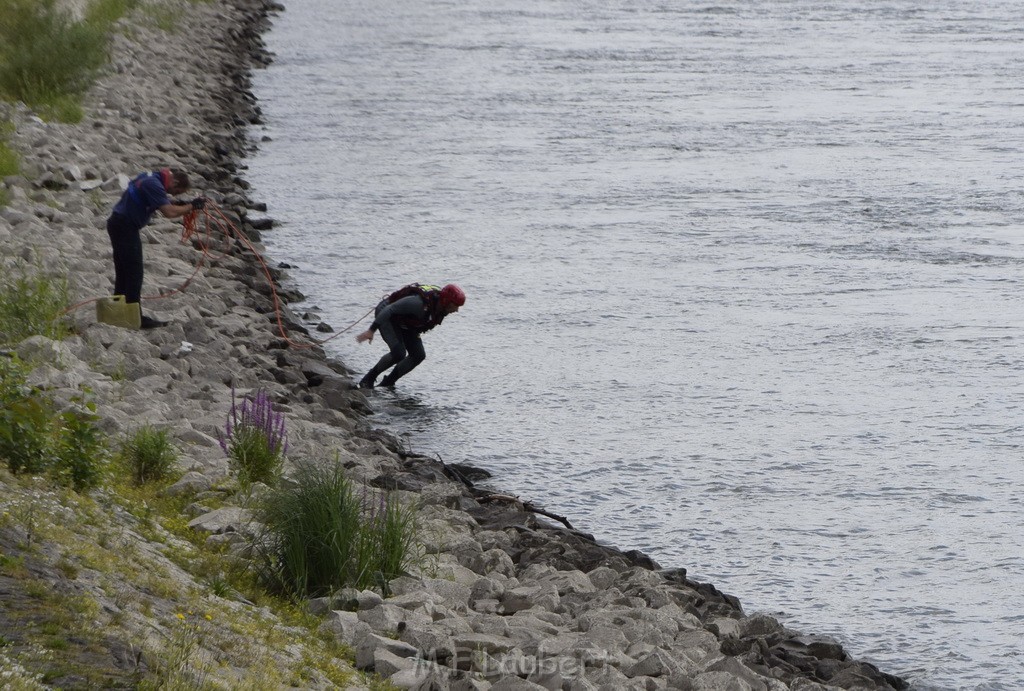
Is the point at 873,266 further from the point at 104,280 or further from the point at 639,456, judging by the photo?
the point at 104,280

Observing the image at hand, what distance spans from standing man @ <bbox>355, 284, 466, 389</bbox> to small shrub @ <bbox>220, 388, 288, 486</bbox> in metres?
4.53

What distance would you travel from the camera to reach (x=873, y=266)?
69.2 ft

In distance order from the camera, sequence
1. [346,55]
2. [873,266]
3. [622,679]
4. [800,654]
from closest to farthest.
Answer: [622,679]
[800,654]
[873,266]
[346,55]

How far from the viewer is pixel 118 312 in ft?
43.8

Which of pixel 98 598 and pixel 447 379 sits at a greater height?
pixel 98 598

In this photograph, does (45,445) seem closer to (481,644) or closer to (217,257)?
(481,644)

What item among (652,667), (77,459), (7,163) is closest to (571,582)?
(652,667)

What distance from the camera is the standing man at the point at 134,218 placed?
44.3ft

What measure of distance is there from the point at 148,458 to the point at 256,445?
0.95m

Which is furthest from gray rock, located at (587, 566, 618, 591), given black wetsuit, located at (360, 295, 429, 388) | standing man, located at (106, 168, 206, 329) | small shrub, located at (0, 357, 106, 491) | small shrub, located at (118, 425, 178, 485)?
standing man, located at (106, 168, 206, 329)

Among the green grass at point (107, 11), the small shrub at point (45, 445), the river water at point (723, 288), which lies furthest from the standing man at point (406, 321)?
the green grass at point (107, 11)

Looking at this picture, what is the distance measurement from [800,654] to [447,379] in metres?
7.25

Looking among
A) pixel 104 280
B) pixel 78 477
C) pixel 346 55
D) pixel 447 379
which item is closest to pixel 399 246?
pixel 447 379

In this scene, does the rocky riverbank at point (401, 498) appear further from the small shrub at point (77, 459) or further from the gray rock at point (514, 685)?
the small shrub at point (77, 459)
